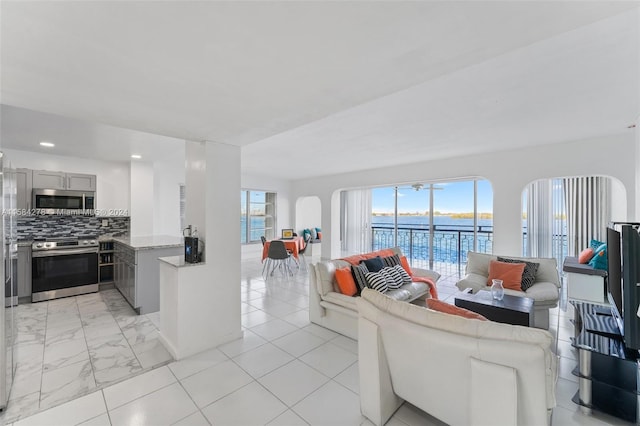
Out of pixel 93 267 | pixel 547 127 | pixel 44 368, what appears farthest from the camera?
pixel 93 267

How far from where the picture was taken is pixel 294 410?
186 cm

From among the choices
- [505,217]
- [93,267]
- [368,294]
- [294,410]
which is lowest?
[294,410]

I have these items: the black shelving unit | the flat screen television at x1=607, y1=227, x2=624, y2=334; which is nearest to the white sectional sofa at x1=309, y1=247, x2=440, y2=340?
the black shelving unit

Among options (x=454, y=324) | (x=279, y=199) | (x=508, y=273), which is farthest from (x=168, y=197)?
(x=508, y=273)

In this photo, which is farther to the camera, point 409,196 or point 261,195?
point 261,195

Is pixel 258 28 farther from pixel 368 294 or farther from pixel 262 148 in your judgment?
pixel 262 148

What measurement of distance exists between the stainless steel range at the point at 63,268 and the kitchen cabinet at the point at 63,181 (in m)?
0.92

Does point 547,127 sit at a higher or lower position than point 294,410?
higher

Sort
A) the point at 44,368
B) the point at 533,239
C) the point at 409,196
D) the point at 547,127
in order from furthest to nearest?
1. the point at 409,196
2. the point at 533,239
3. the point at 547,127
4. the point at 44,368

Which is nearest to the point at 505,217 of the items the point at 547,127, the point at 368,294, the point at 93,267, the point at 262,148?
the point at 547,127

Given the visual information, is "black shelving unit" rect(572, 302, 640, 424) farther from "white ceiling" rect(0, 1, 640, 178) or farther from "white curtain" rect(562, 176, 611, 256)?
"white curtain" rect(562, 176, 611, 256)

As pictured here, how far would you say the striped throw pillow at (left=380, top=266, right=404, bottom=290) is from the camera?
324cm

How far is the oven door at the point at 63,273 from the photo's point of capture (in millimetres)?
3998

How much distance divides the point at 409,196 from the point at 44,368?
25.6 ft
